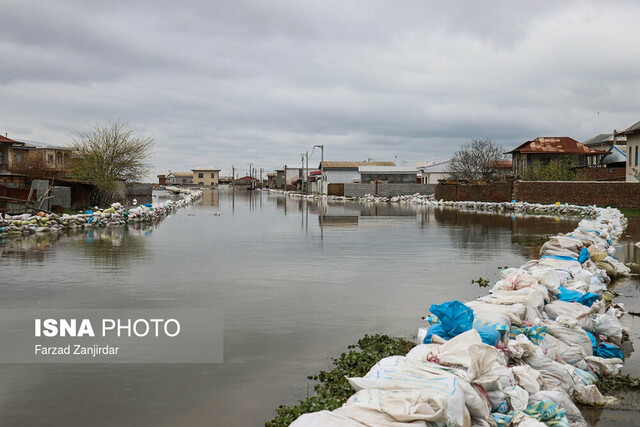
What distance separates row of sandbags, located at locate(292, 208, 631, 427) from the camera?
3605mm

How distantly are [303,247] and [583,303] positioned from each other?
8895 mm

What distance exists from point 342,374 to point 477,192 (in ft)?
142

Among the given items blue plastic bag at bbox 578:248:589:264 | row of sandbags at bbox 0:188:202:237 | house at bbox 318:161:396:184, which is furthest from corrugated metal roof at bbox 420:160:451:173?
blue plastic bag at bbox 578:248:589:264

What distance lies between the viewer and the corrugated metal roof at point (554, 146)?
184 ft

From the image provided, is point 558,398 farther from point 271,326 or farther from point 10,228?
point 10,228

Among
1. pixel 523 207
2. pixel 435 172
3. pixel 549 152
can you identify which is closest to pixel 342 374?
pixel 523 207

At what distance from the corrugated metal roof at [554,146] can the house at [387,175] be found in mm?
20327

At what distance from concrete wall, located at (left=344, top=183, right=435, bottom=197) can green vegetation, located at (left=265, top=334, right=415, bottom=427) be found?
191 feet

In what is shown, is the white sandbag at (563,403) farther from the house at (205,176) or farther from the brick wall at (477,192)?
the house at (205,176)

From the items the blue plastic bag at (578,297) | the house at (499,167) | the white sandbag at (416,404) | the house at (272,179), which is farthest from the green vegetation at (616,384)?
the house at (272,179)

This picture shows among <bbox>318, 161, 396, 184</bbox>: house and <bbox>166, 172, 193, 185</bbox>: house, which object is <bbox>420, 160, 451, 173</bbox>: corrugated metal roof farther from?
<bbox>166, 172, 193, 185</bbox>: house

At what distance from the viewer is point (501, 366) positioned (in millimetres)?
4461

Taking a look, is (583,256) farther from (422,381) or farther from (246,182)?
(246,182)

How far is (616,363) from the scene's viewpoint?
554 cm
